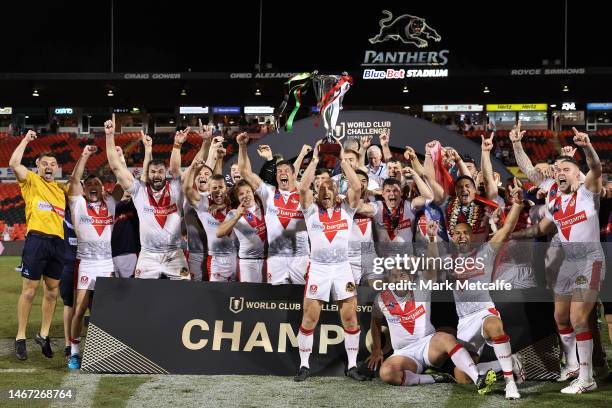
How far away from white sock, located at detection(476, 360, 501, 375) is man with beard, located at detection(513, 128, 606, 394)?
585mm

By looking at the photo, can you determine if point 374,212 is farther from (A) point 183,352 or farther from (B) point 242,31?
(B) point 242,31

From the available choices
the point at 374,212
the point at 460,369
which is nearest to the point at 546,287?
the point at 460,369

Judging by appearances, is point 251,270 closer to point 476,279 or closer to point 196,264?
point 196,264

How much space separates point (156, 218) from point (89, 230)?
70 cm

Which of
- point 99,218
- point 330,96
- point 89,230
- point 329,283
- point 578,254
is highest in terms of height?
point 330,96

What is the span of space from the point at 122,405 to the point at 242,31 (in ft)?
93.8

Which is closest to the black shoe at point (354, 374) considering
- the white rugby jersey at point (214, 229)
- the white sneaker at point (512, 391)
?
the white sneaker at point (512, 391)

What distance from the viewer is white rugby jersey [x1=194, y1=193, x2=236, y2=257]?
8.09 m

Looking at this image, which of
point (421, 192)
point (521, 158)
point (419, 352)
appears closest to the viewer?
point (419, 352)

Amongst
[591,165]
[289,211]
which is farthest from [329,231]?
[591,165]

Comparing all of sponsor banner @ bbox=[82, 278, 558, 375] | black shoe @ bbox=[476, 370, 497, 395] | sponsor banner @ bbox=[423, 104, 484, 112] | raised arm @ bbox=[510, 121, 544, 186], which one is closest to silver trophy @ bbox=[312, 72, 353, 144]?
raised arm @ bbox=[510, 121, 544, 186]

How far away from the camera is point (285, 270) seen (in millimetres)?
7832

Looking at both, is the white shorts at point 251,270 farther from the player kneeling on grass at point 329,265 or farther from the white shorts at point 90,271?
the white shorts at point 90,271

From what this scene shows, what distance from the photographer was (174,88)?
31.6 metres
